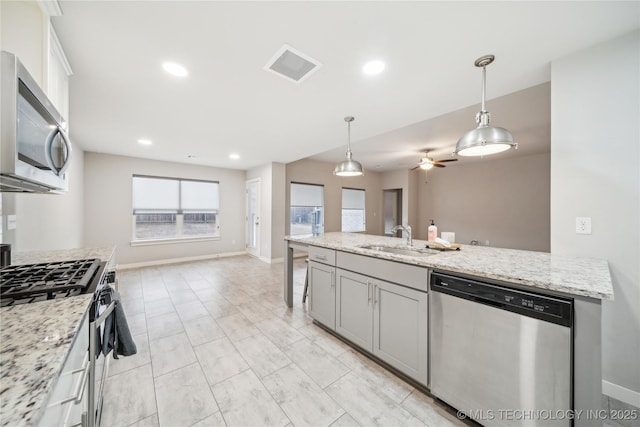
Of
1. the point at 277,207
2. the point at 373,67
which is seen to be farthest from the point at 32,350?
the point at 277,207

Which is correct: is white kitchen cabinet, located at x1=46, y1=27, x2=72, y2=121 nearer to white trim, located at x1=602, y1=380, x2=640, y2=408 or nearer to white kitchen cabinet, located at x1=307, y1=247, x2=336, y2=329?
white kitchen cabinet, located at x1=307, y1=247, x2=336, y2=329

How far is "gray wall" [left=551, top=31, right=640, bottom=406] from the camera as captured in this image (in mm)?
1549

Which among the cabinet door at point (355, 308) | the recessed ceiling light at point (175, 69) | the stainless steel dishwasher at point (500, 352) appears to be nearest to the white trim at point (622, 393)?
the stainless steel dishwasher at point (500, 352)

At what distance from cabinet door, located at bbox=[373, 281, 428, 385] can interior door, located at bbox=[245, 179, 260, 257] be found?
4609 mm

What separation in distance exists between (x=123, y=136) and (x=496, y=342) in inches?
200

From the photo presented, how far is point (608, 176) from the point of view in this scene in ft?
5.35

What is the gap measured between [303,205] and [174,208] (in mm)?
3140

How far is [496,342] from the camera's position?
4.19 feet

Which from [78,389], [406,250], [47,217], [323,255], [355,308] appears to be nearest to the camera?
[78,389]

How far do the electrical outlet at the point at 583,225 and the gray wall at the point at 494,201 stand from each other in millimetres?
4751

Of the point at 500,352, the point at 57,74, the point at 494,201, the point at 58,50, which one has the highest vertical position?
the point at 58,50

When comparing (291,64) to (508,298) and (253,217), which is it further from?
(253,217)

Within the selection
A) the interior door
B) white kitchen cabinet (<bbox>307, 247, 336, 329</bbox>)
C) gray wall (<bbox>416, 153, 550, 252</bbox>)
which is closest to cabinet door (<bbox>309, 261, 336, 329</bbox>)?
white kitchen cabinet (<bbox>307, 247, 336, 329</bbox>)

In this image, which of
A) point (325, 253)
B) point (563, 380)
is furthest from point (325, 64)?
point (563, 380)
